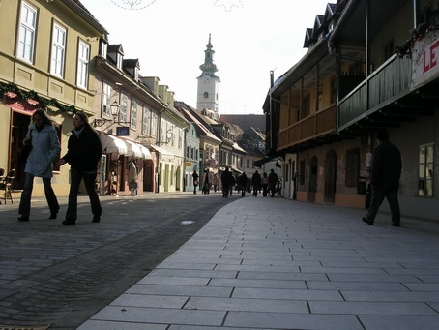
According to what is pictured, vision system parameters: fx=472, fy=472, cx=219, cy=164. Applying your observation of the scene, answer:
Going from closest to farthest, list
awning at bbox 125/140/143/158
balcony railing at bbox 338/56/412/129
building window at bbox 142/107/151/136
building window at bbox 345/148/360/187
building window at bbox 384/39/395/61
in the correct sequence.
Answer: balcony railing at bbox 338/56/412/129
building window at bbox 384/39/395/61
building window at bbox 345/148/360/187
awning at bbox 125/140/143/158
building window at bbox 142/107/151/136

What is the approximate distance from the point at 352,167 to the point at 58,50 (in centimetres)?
1244

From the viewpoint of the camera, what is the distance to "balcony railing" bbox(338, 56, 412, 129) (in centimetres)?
998

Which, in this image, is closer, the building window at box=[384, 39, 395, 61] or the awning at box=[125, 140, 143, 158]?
the building window at box=[384, 39, 395, 61]

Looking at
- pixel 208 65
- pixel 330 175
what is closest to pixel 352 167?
pixel 330 175

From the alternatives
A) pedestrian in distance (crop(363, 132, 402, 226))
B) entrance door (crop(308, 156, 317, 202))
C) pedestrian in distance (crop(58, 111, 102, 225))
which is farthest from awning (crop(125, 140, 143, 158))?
pedestrian in distance (crop(363, 132, 402, 226))

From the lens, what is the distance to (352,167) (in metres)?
18.2

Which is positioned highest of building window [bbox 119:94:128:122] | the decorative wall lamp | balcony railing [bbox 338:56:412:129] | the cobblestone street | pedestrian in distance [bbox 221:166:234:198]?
building window [bbox 119:94:128:122]

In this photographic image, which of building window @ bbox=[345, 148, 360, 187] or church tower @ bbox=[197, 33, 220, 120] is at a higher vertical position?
church tower @ bbox=[197, 33, 220, 120]

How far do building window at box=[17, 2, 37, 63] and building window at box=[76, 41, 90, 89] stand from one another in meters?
3.82

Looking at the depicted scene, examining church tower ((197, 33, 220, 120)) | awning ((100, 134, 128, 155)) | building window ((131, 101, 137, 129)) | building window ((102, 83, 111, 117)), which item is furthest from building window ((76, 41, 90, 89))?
church tower ((197, 33, 220, 120))

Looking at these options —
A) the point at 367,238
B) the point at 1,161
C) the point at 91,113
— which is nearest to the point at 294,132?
the point at 91,113

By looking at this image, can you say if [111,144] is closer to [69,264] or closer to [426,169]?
[426,169]

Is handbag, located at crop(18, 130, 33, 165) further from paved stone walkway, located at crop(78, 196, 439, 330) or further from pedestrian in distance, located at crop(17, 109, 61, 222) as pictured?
paved stone walkway, located at crop(78, 196, 439, 330)

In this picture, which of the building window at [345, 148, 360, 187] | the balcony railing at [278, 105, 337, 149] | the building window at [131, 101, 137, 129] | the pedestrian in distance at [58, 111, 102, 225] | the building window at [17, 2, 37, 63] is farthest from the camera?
the building window at [131, 101, 137, 129]
